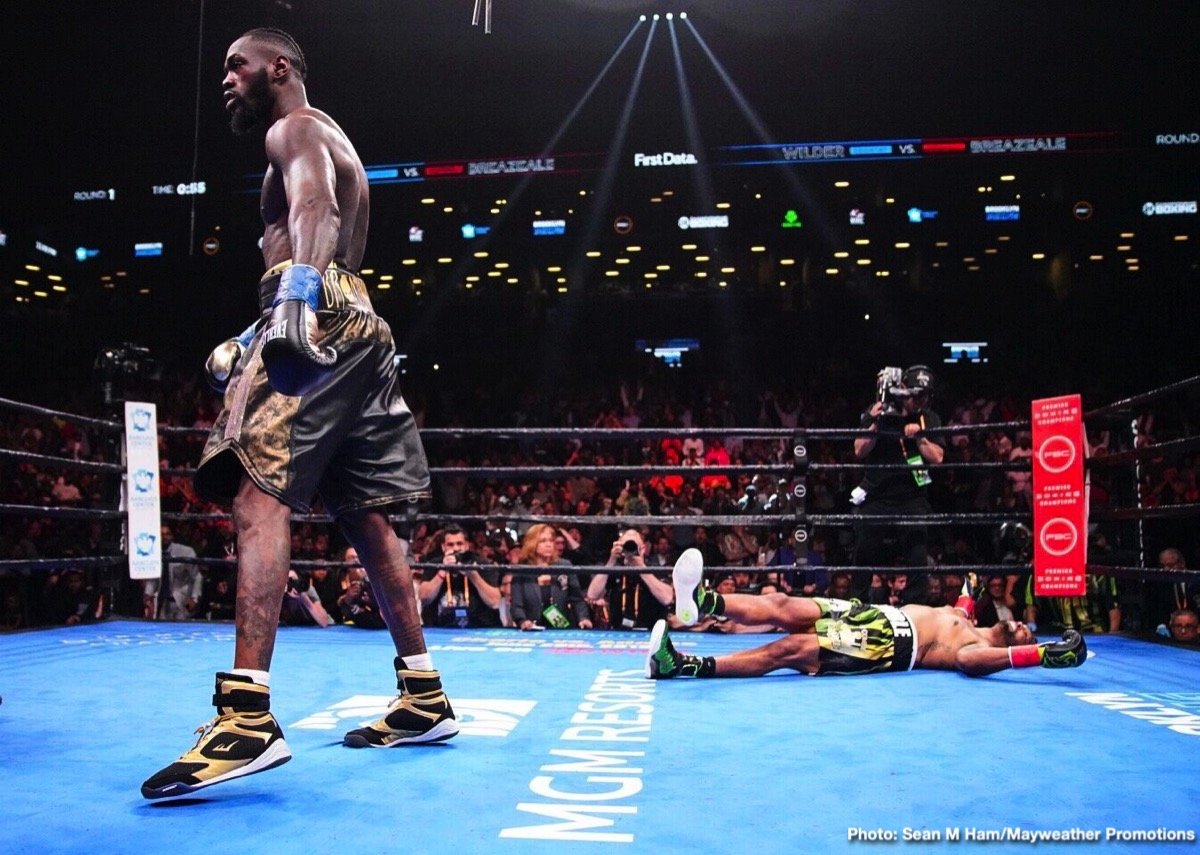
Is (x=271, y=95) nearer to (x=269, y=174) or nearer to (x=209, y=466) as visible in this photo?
(x=269, y=174)

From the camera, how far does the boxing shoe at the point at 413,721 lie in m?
1.78

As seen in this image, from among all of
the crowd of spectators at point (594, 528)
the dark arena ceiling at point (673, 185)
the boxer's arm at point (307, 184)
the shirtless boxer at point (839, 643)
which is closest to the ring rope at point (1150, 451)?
the crowd of spectators at point (594, 528)

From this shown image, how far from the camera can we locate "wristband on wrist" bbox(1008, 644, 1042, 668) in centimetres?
277

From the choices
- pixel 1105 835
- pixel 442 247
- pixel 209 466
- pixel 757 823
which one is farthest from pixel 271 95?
pixel 442 247

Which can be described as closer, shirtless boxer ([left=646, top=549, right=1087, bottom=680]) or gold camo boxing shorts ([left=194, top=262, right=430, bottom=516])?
gold camo boxing shorts ([left=194, top=262, right=430, bottom=516])

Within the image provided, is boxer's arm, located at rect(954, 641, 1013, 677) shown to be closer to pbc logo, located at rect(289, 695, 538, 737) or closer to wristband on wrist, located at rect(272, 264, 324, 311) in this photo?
pbc logo, located at rect(289, 695, 538, 737)

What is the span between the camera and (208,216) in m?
15.7

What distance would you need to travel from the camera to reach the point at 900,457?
4.28 metres

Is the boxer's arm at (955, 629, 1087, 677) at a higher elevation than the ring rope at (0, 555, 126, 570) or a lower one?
lower

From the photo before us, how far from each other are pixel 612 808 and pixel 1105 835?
64 cm

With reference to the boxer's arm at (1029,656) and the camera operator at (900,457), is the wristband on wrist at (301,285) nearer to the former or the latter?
the boxer's arm at (1029,656)

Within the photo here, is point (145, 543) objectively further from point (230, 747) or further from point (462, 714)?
point (230, 747)

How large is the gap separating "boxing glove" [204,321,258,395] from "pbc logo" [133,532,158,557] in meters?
2.79

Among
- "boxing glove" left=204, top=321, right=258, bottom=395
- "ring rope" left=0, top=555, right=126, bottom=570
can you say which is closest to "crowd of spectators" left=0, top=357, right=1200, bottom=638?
"ring rope" left=0, top=555, right=126, bottom=570
